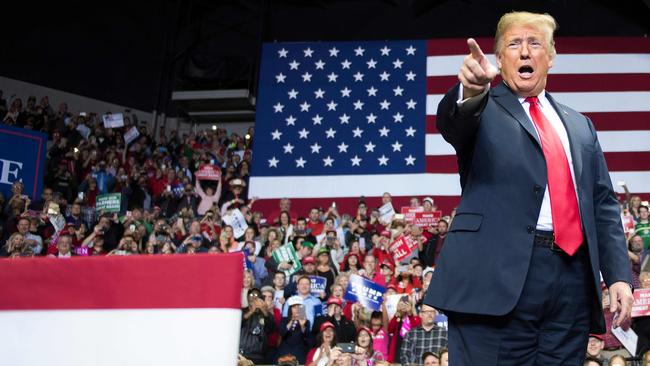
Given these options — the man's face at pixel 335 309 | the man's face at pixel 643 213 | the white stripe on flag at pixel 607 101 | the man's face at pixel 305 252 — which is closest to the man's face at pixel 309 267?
the man's face at pixel 305 252

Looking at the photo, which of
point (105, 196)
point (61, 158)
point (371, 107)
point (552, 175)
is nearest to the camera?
point (552, 175)

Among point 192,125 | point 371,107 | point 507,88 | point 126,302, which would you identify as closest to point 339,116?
point 371,107

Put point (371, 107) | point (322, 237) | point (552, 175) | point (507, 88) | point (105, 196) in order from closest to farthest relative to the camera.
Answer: point (552, 175), point (507, 88), point (322, 237), point (105, 196), point (371, 107)

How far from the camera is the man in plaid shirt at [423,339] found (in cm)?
706

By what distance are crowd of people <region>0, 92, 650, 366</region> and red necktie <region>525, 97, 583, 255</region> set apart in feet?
8.29

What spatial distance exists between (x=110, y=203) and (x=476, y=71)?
996 centimetres

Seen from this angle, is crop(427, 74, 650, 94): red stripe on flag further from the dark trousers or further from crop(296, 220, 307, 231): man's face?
the dark trousers

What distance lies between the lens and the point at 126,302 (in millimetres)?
1306

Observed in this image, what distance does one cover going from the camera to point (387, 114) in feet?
48.3

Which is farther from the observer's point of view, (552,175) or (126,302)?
(552,175)

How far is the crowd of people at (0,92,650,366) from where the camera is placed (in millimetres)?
7517

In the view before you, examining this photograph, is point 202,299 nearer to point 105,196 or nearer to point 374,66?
point 105,196

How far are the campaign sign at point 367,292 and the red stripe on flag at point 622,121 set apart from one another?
7.34 metres

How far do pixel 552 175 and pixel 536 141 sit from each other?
92mm
